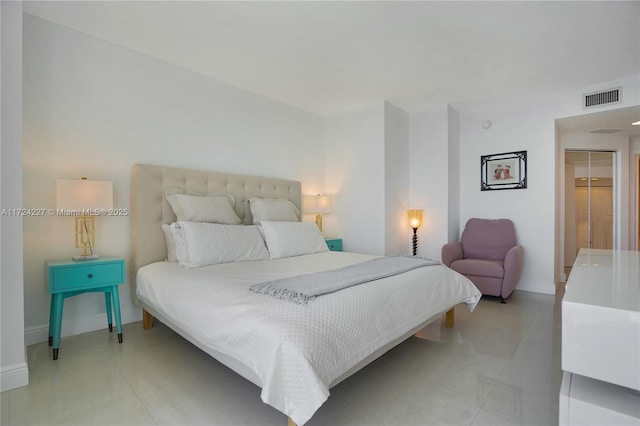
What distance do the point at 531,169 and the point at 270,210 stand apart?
350 cm

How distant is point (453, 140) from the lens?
4.75 meters

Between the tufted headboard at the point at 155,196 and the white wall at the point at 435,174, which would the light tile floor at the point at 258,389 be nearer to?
the tufted headboard at the point at 155,196

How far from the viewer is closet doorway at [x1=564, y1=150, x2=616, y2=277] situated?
4.94 meters

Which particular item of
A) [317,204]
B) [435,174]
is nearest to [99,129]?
[317,204]

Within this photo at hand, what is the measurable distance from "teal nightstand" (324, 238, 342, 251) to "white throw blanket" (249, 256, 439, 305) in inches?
67.2

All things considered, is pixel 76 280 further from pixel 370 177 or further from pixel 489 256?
pixel 489 256

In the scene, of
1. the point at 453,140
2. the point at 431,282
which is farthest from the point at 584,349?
the point at 453,140

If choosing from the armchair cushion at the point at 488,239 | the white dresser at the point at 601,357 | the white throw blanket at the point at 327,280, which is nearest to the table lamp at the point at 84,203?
the white throw blanket at the point at 327,280

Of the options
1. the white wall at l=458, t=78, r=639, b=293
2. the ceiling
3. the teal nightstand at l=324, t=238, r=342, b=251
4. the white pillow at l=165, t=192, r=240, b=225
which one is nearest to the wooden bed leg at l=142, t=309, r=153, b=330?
the white pillow at l=165, t=192, r=240, b=225

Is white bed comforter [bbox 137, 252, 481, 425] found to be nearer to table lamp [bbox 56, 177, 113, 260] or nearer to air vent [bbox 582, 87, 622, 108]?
table lamp [bbox 56, 177, 113, 260]

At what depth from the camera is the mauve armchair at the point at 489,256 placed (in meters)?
3.69

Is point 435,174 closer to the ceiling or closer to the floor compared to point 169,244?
closer to the ceiling

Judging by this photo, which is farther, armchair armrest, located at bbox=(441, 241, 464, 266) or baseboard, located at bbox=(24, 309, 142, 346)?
armchair armrest, located at bbox=(441, 241, 464, 266)

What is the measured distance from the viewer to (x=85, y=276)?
241 centimetres
